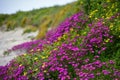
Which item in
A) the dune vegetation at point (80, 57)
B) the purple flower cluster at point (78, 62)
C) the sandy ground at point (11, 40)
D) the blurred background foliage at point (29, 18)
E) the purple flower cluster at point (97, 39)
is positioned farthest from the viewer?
the blurred background foliage at point (29, 18)

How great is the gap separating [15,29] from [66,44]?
18633 millimetres

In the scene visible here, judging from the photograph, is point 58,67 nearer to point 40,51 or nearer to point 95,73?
point 95,73

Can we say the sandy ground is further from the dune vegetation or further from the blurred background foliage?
the dune vegetation

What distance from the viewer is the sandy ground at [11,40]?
1781cm

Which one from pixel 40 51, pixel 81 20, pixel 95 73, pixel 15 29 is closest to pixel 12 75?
pixel 40 51

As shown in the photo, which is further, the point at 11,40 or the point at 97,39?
the point at 11,40

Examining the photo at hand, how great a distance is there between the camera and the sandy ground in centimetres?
1781

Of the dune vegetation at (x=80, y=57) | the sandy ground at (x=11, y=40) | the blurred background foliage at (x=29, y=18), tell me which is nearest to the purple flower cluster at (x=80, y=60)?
the dune vegetation at (x=80, y=57)

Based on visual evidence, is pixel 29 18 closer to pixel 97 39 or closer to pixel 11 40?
pixel 11 40

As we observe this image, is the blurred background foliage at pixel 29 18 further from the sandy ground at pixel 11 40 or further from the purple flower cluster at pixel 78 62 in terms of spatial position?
the purple flower cluster at pixel 78 62

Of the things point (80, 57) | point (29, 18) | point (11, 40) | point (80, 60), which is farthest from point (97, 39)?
point (29, 18)

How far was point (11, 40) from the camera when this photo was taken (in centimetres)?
2502

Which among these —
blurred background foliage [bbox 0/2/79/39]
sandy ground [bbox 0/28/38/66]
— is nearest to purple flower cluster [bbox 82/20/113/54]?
sandy ground [bbox 0/28/38/66]

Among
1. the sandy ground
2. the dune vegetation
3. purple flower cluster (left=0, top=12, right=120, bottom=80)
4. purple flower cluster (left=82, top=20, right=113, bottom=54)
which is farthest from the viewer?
the sandy ground
